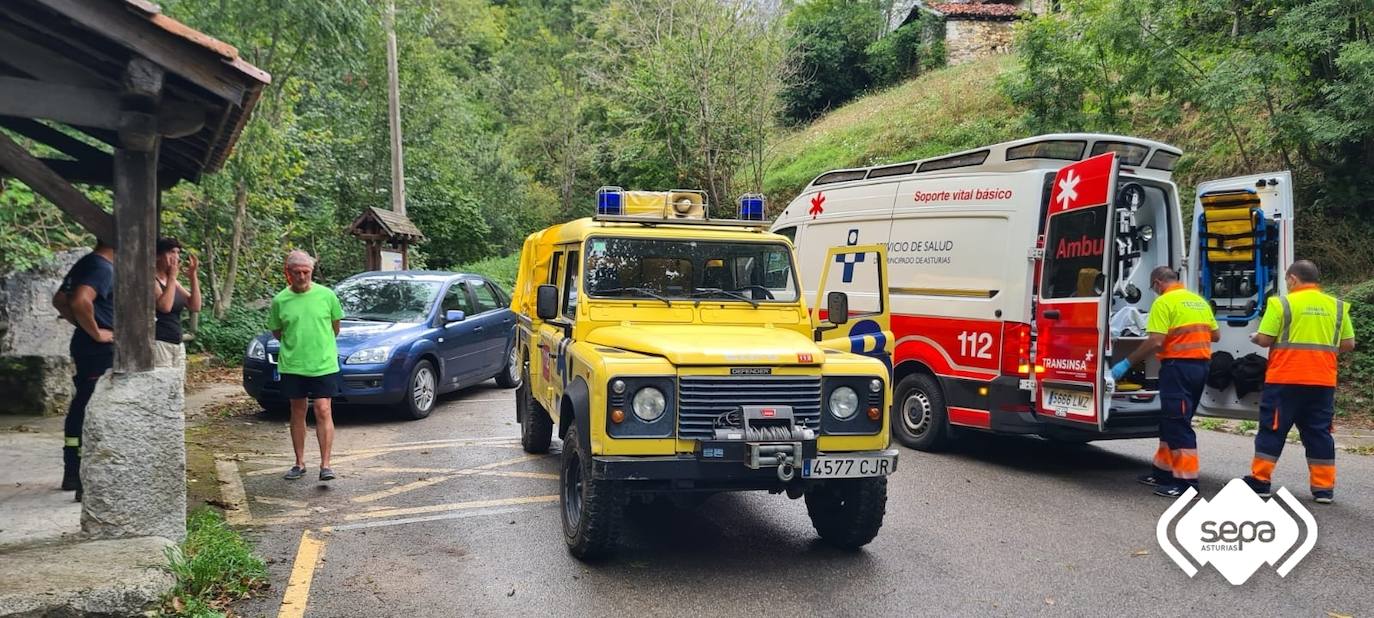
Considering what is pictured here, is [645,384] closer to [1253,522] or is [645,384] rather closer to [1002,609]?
[1002,609]

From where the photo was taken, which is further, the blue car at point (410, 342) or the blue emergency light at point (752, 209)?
the blue car at point (410, 342)

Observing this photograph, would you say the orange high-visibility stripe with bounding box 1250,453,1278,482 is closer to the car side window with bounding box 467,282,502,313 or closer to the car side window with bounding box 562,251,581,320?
the car side window with bounding box 562,251,581,320

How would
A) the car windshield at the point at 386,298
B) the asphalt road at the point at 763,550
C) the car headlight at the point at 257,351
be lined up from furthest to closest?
the car windshield at the point at 386,298 < the car headlight at the point at 257,351 < the asphalt road at the point at 763,550

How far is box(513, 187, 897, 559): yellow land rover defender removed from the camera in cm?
459

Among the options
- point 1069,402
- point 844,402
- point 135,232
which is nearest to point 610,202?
point 844,402

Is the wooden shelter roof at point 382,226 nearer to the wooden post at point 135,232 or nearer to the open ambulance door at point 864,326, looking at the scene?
the open ambulance door at point 864,326

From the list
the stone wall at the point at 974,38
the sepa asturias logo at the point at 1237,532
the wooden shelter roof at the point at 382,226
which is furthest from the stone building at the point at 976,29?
the sepa asturias logo at the point at 1237,532

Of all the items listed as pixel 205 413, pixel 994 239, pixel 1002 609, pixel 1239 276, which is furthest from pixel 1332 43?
pixel 205 413

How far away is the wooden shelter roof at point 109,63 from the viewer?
421 cm

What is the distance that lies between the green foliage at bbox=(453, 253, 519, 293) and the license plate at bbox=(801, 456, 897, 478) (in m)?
21.1

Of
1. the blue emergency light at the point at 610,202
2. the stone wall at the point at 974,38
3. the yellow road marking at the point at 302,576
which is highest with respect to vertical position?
the stone wall at the point at 974,38

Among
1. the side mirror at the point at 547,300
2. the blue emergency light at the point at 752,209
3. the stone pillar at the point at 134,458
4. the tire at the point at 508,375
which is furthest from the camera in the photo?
the tire at the point at 508,375

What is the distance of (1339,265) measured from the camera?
1221 cm

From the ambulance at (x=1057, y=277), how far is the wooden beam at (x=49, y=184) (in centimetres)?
471
